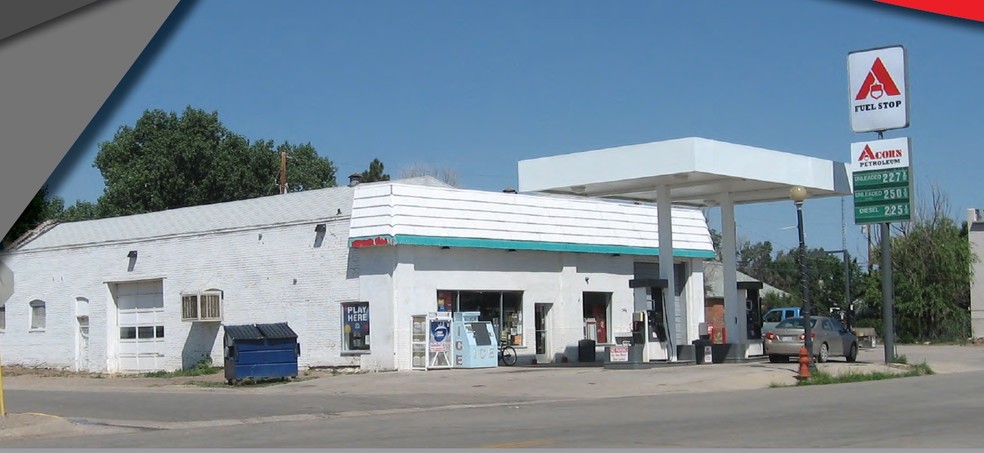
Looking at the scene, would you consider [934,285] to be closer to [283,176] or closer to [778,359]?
[778,359]

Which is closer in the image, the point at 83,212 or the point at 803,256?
the point at 803,256

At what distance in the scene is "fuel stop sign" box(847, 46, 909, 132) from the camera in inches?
1065

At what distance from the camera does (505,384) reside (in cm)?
2480

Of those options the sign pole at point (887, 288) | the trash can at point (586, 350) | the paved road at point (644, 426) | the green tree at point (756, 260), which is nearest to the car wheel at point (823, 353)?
the sign pole at point (887, 288)

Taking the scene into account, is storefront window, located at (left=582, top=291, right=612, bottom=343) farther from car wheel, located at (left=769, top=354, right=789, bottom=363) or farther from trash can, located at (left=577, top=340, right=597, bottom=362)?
car wheel, located at (left=769, top=354, right=789, bottom=363)

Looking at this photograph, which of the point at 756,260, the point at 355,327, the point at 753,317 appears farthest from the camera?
the point at 756,260

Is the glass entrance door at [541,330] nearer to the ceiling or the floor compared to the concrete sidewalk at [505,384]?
nearer to the ceiling

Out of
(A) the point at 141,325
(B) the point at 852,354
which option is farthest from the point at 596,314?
(A) the point at 141,325

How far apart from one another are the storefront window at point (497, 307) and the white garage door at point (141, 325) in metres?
10.1

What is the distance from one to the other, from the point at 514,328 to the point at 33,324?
58.0ft

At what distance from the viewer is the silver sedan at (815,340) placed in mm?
30109

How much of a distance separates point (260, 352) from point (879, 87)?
16.3 metres

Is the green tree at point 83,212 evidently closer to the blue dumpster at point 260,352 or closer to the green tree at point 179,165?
the green tree at point 179,165

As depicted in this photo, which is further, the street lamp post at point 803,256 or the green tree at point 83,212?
the green tree at point 83,212
